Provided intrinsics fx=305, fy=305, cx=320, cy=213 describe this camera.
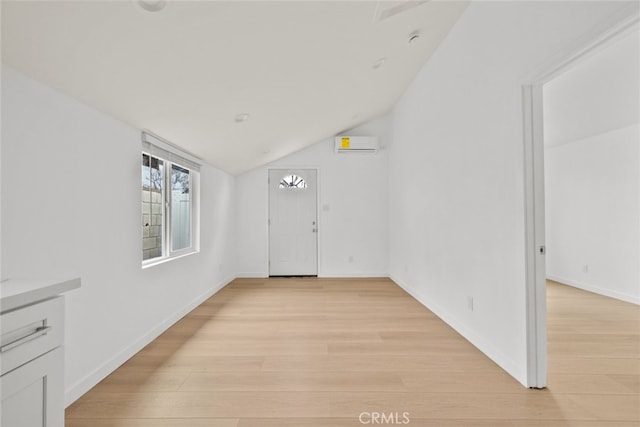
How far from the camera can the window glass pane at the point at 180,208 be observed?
329 cm

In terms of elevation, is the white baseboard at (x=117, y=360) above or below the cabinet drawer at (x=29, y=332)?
below

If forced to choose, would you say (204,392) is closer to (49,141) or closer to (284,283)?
(49,141)

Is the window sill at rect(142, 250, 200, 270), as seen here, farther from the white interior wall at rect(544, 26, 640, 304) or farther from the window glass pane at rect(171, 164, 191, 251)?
the white interior wall at rect(544, 26, 640, 304)

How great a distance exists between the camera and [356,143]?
218 inches

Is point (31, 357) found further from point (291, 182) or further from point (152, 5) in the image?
point (291, 182)

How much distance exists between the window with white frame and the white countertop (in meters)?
1.81

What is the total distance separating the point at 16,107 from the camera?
147 centimetres

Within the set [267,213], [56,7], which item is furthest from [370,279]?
[56,7]

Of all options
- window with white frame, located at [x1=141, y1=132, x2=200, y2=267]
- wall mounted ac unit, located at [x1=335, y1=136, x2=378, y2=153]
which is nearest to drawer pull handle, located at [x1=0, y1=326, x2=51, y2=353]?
window with white frame, located at [x1=141, y1=132, x2=200, y2=267]

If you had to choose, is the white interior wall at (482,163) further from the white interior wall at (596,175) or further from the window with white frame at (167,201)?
the window with white frame at (167,201)

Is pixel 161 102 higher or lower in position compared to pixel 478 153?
higher

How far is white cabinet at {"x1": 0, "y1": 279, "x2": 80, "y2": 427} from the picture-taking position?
82 cm

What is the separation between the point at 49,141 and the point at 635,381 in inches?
150

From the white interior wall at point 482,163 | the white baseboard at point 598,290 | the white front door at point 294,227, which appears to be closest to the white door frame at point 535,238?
the white interior wall at point 482,163
